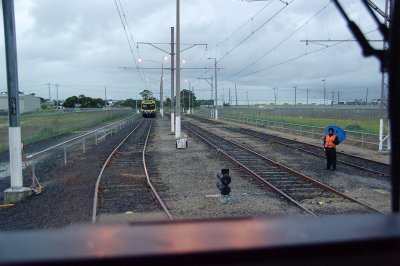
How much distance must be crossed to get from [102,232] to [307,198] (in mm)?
9965

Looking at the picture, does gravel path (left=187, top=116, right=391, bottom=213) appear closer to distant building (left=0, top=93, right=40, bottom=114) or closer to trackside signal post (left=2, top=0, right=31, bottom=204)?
trackside signal post (left=2, top=0, right=31, bottom=204)

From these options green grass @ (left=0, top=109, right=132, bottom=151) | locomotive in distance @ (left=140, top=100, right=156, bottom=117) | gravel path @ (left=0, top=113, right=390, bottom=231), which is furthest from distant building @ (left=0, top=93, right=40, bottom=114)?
gravel path @ (left=0, top=113, right=390, bottom=231)

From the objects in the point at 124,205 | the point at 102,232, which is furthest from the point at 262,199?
the point at 102,232

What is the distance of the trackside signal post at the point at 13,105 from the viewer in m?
10.4

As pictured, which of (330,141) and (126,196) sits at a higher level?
(330,141)

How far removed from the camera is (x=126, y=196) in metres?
11.2

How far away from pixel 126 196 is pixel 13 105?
371cm

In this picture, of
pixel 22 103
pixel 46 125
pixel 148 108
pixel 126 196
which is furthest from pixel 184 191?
pixel 148 108

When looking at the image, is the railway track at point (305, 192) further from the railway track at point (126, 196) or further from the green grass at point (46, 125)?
the green grass at point (46, 125)

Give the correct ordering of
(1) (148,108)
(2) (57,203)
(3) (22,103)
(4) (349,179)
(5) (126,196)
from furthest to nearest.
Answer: (1) (148,108), (3) (22,103), (4) (349,179), (5) (126,196), (2) (57,203)

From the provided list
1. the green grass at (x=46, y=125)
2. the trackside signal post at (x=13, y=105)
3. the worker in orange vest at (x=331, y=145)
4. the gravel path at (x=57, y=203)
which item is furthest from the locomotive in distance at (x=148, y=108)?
the trackside signal post at (x=13, y=105)

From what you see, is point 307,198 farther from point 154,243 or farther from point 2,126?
point 2,126

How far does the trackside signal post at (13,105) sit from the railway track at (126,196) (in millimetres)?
2037

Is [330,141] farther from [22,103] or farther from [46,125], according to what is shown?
[22,103]
